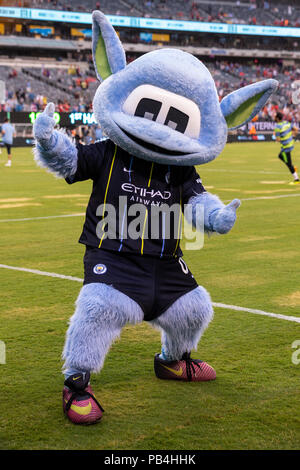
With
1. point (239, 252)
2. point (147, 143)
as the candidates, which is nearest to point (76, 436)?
point (147, 143)

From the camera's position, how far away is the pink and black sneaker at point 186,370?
3.95 metres

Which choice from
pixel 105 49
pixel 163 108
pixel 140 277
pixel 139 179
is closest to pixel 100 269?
pixel 140 277

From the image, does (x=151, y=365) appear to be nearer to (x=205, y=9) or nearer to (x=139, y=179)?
(x=139, y=179)

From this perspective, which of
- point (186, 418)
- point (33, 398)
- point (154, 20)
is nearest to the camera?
point (186, 418)

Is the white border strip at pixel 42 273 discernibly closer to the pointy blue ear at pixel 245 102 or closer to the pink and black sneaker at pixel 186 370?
the pink and black sneaker at pixel 186 370

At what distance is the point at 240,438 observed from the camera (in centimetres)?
314

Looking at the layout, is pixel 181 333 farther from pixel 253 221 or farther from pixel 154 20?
pixel 154 20

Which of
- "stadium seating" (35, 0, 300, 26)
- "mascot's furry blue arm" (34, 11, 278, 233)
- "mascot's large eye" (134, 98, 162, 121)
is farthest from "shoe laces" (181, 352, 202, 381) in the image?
"stadium seating" (35, 0, 300, 26)

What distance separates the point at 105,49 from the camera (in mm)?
Result: 3869

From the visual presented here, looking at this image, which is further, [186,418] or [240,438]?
[186,418]

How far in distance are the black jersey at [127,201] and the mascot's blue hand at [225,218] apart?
0.25 m

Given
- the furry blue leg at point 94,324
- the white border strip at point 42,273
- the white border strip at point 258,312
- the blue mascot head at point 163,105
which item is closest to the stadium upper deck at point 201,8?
the white border strip at point 42,273

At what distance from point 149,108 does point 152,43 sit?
62.2 metres

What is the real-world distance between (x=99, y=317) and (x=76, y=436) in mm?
586
